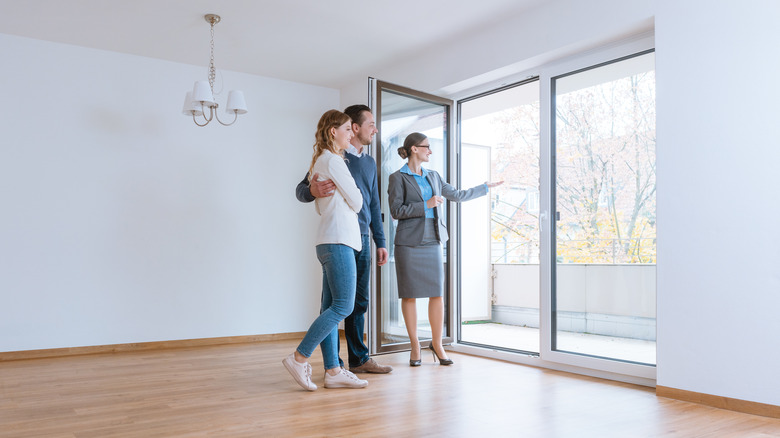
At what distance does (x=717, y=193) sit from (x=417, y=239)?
5.57 ft

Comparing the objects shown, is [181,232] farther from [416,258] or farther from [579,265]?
[579,265]

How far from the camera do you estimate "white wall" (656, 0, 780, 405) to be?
101 inches

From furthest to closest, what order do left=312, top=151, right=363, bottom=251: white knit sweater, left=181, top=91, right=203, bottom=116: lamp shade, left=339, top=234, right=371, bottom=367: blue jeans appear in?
1. left=181, top=91, right=203, bottom=116: lamp shade
2. left=339, top=234, right=371, bottom=367: blue jeans
3. left=312, top=151, right=363, bottom=251: white knit sweater

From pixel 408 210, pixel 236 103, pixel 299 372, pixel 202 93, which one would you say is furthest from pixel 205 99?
pixel 299 372

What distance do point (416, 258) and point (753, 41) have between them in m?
2.10

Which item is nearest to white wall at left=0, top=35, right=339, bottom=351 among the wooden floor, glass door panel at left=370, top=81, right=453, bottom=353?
the wooden floor

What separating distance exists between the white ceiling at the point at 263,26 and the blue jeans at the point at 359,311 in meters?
1.58

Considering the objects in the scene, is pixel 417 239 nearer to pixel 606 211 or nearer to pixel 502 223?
pixel 606 211

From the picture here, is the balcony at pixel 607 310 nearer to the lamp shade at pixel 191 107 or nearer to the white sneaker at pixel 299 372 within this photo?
the white sneaker at pixel 299 372

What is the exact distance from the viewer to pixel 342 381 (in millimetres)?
2953

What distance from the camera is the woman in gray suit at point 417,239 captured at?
3.72m

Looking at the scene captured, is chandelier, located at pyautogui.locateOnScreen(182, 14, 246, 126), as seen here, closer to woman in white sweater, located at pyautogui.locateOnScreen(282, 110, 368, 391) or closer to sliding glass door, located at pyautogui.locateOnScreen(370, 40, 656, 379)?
sliding glass door, located at pyautogui.locateOnScreen(370, 40, 656, 379)

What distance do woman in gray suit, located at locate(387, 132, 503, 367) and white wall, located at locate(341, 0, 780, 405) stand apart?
121cm

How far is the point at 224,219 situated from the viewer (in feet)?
16.2
